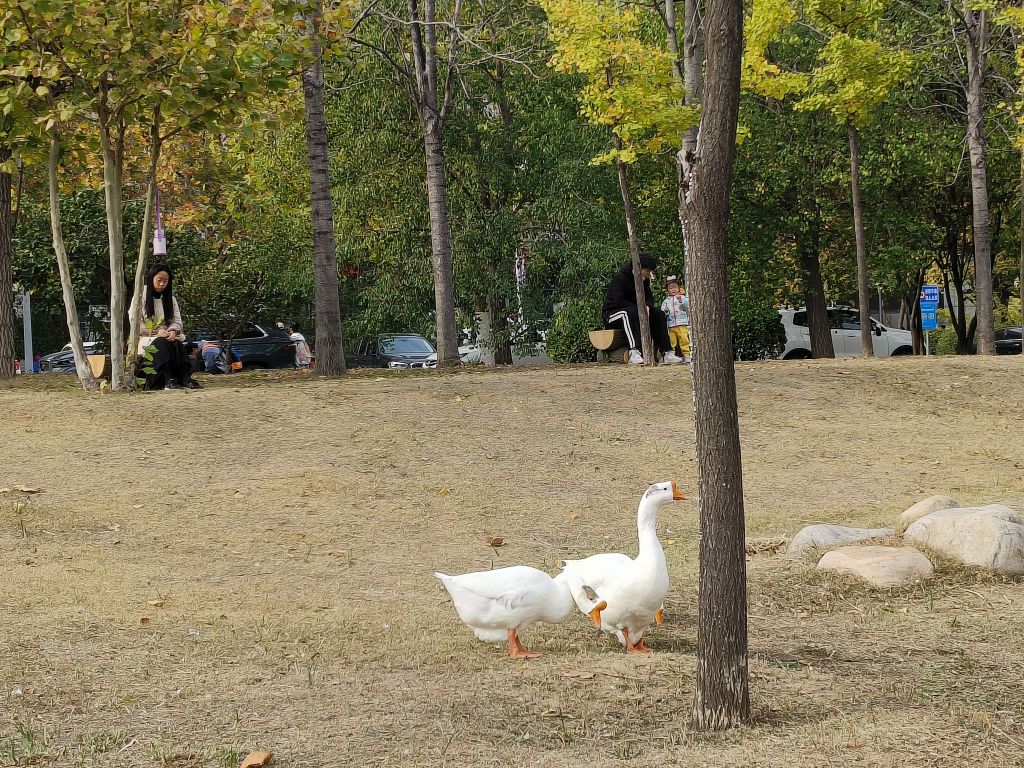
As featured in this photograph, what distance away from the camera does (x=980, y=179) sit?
2052 cm

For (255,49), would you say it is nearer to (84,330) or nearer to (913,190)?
(913,190)

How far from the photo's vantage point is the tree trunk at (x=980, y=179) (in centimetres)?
2064

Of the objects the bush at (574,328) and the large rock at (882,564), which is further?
the bush at (574,328)

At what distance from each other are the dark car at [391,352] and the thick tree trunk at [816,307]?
11003mm

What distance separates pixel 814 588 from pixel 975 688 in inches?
83.2

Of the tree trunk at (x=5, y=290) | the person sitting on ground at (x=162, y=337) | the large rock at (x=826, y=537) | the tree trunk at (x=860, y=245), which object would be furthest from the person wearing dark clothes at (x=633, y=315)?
the large rock at (x=826, y=537)

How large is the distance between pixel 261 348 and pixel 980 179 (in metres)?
20.0

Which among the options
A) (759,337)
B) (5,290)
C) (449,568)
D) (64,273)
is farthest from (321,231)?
(759,337)

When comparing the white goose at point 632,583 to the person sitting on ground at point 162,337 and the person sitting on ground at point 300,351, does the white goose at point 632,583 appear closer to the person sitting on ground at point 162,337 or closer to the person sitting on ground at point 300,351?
the person sitting on ground at point 162,337

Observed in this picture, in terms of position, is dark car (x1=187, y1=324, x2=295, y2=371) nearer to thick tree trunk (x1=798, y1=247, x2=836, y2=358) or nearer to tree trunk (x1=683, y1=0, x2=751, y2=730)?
thick tree trunk (x1=798, y1=247, x2=836, y2=358)

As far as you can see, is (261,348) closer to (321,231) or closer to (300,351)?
(300,351)

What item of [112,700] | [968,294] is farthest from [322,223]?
[968,294]

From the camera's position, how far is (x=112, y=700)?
559 centimetres

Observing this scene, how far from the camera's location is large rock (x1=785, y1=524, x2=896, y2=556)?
8.58 meters
